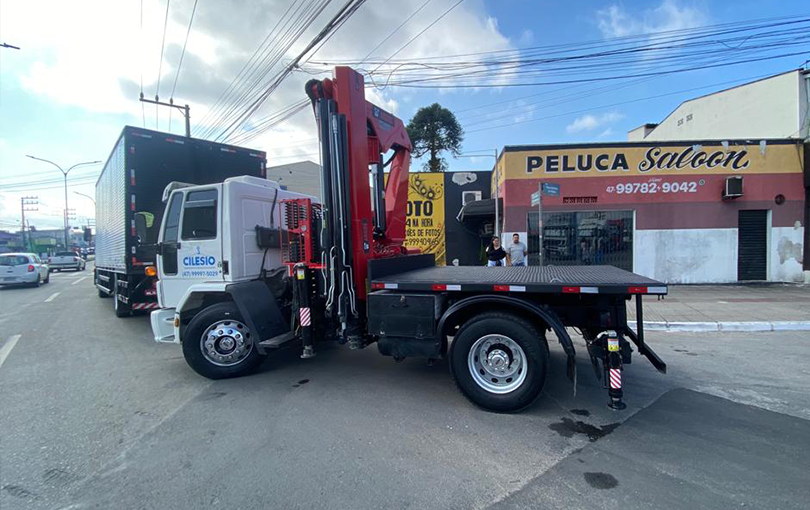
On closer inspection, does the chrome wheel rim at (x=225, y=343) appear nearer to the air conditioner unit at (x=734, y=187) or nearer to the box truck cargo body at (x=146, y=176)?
the box truck cargo body at (x=146, y=176)

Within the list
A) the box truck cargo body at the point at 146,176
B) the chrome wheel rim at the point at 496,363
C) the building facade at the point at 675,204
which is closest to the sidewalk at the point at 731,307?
the building facade at the point at 675,204

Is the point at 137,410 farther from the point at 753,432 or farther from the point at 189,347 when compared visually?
the point at 753,432

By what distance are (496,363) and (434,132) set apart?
3287cm

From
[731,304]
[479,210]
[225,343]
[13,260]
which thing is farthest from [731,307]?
[13,260]

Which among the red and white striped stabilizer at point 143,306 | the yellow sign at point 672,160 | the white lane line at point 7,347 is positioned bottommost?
the white lane line at point 7,347

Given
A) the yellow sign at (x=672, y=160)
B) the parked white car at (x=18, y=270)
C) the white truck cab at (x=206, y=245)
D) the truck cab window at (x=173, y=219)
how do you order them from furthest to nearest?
the parked white car at (x=18, y=270), the yellow sign at (x=672, y=160), the truck cab window at (x=173, y=219), the white truck cab at (x=206, y=245)

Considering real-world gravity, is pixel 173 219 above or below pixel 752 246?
above

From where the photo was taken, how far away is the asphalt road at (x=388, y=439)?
9.19ft

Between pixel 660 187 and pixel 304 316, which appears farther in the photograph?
pixel 660 187

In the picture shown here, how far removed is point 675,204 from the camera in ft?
41.7

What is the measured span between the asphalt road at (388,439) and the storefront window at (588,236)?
286 inches

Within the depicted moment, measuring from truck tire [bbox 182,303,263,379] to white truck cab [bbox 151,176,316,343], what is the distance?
302mm

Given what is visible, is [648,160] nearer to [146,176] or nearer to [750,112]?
[750,112]

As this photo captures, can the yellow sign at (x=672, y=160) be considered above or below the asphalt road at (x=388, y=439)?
above
